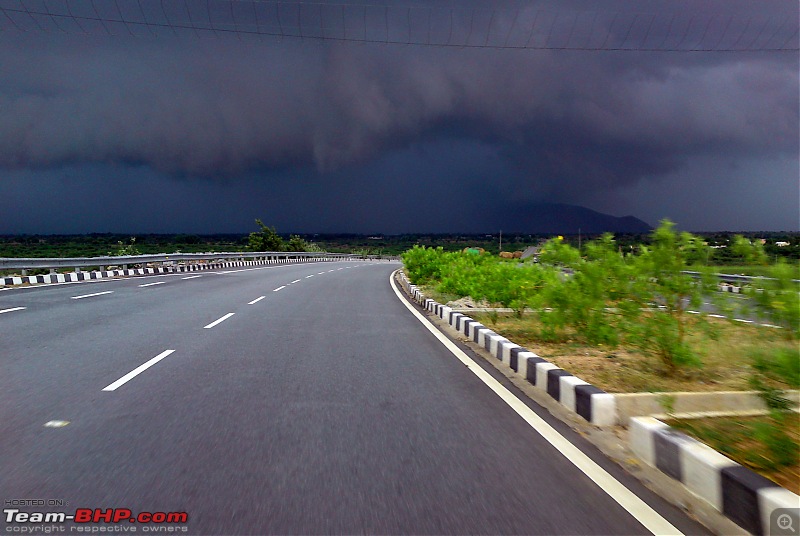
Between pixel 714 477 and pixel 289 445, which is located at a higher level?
pixel 714 477

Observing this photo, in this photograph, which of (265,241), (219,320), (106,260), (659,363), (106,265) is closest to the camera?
(659,363)

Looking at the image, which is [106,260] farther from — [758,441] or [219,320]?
[758,441]

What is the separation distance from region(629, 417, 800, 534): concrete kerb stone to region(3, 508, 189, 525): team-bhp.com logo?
315cm

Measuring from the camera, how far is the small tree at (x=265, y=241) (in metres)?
70.1

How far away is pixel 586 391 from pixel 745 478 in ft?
7.42

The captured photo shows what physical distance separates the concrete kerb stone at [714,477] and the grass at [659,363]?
37.7 inches

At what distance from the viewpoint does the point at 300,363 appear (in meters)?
8.23

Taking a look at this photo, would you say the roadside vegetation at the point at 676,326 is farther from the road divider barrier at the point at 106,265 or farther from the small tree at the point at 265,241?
the small tree at the point at 265,241

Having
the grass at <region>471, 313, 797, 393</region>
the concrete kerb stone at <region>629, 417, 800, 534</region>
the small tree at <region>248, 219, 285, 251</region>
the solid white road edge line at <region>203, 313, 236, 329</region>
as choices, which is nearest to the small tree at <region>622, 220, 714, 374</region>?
the grass at <region>471, 313, 797, 393</region>

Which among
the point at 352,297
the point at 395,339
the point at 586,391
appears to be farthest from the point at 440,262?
the point at 586,391

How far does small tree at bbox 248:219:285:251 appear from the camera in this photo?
70062mm

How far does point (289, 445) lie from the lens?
482 cm

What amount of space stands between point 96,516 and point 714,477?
3.68 m

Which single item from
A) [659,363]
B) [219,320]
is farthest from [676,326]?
[219,320]
